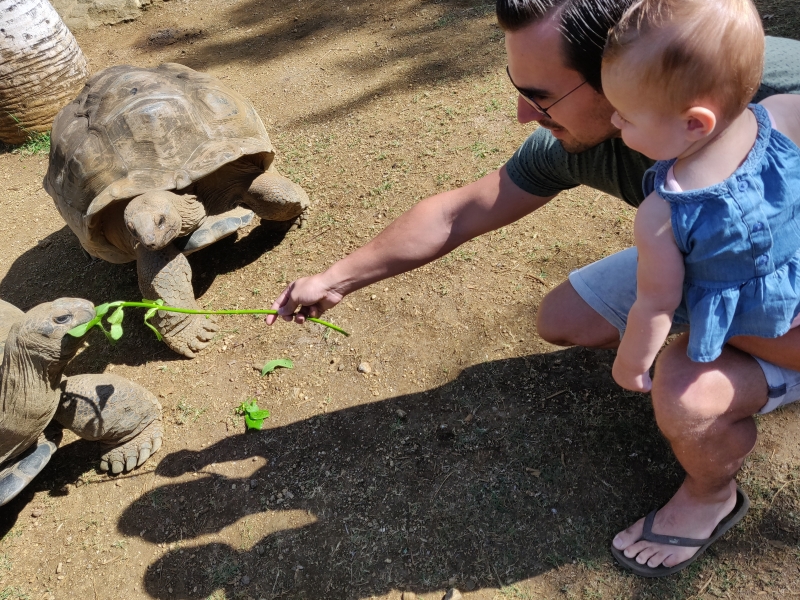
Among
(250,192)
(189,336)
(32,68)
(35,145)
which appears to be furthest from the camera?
(35,145)

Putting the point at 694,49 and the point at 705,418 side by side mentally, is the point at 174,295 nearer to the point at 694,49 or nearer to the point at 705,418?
the point at 705,418

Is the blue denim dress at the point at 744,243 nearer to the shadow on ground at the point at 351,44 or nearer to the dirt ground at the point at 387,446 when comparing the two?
the dirt ground at the point at 387,446

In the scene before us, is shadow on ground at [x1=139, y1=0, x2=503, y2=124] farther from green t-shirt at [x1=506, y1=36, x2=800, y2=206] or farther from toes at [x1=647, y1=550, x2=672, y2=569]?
toes at [x1=647, y1=550, x2=672, y2=569]

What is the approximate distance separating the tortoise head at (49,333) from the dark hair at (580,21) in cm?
166

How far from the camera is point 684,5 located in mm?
1131

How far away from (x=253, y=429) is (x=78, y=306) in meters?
0.76

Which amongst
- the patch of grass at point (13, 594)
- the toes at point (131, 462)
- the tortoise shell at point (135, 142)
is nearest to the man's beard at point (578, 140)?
the tortoise shell at point (135, 142)

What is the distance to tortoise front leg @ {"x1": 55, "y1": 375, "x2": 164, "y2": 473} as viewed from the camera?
2.33 m

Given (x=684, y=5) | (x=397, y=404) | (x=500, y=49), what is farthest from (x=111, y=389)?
(x=500, y=49)

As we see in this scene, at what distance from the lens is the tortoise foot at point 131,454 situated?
238 centimetres

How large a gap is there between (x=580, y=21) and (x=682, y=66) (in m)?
0.33

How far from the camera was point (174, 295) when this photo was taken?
2.87 metres

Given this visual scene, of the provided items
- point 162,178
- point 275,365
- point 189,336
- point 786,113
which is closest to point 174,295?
point 189,336

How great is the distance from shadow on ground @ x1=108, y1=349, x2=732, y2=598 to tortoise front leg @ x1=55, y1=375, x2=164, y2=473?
0.41 ft
